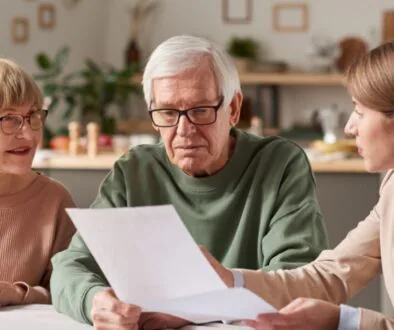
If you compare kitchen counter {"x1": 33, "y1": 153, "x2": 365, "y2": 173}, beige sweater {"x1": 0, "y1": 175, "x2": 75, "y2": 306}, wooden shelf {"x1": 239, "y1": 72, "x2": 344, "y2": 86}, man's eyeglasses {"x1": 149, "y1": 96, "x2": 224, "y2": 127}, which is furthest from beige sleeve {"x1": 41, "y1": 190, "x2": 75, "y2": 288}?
wooden shelf {"x1": 239, "y1": 72, "x2": 344, "y2": 86}

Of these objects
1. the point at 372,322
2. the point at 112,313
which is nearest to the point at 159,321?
the point at 112,313

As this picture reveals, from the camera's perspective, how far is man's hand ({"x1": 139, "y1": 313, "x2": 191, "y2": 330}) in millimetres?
1679

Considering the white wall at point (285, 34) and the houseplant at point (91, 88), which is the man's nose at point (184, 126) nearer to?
the houseplant at point (91, 88)

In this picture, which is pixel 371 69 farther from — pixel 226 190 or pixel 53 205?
pixel 53 205

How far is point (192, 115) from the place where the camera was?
199cm

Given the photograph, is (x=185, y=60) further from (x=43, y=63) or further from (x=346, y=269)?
(x=43, y=63)

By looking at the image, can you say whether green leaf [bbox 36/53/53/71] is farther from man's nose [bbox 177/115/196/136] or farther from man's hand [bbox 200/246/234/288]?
man's hand [bbox 200/246/234/288]

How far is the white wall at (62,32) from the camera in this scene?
20.9 feet

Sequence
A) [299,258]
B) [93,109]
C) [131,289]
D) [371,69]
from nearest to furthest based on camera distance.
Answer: [131,289], [371,69], [299,258], [93,109]

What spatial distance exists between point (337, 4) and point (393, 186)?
5.97 m

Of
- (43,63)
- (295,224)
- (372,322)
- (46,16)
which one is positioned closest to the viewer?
(372,322)

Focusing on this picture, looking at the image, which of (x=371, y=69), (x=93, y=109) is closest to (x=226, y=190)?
(x=371, y=69)

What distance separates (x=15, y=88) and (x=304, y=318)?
0.82 m

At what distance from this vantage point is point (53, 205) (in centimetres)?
215
